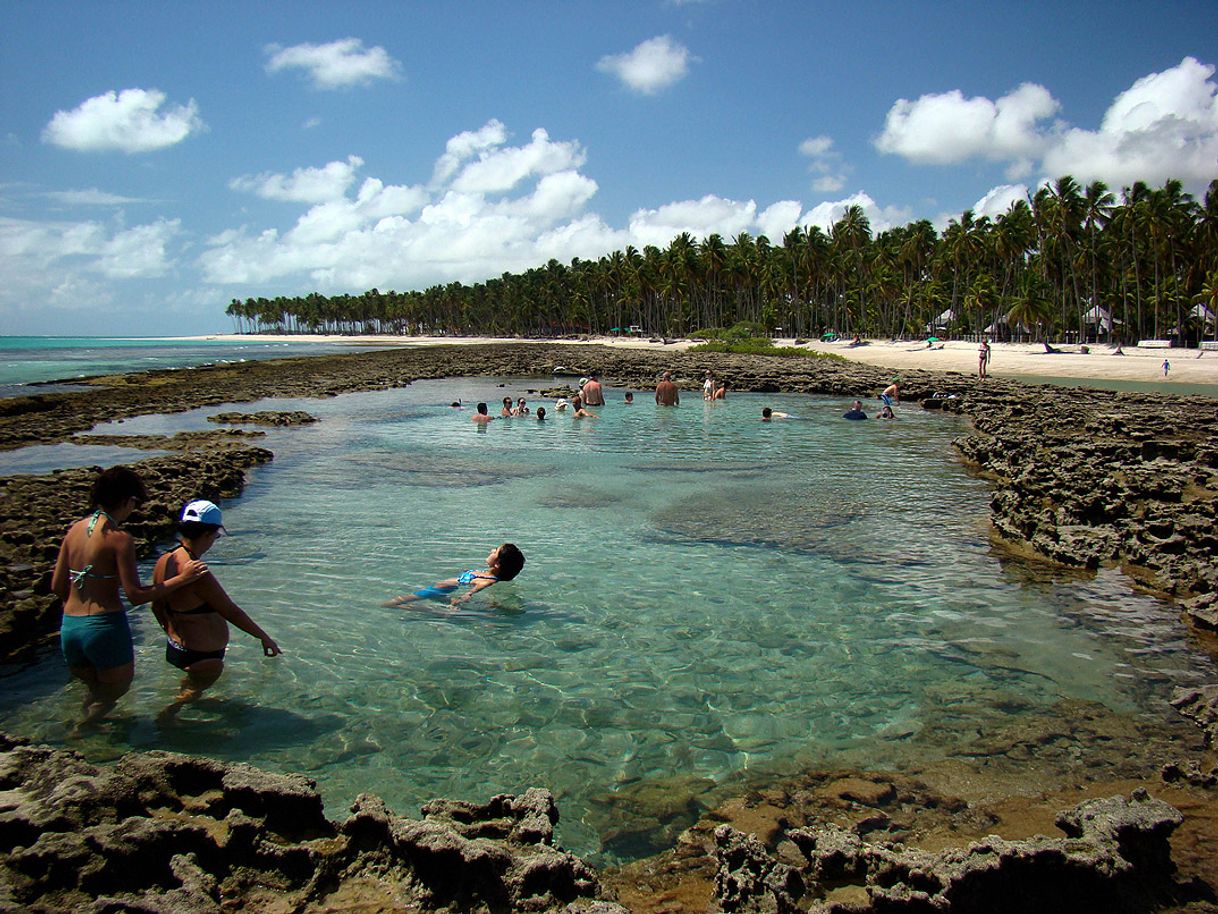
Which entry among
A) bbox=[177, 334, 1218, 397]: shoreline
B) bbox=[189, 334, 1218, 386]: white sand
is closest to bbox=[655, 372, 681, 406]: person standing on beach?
bbox=[177, 334, 1218, 397]: shoreline

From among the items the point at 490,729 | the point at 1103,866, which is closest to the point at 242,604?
the point at 490,729

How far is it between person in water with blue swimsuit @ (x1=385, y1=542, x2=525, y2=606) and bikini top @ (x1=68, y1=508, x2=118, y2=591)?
3.56 m

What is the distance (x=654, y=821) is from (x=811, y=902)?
124 cm

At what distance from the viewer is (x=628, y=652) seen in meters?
7.47

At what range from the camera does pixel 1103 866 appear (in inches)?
151

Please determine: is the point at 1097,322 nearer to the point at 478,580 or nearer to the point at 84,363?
the point at 478,580

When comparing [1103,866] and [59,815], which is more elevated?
[59,815]

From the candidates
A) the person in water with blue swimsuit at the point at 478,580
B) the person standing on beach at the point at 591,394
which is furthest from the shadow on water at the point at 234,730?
the person standing on beach at the point at 591,394

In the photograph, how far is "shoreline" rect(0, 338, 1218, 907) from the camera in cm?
543

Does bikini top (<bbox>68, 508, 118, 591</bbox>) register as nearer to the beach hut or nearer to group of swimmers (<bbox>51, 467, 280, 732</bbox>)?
group of swimmers (<bbox>51, 467, 280, 732</bbox>)

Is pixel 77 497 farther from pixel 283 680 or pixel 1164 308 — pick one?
pixel 1164 308

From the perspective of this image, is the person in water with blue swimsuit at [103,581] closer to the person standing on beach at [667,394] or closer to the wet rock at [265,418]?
the wet rock at [265,418]

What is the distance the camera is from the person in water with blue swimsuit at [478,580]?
28.9 ft

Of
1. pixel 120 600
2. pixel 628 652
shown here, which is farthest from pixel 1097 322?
pixel 120 600
